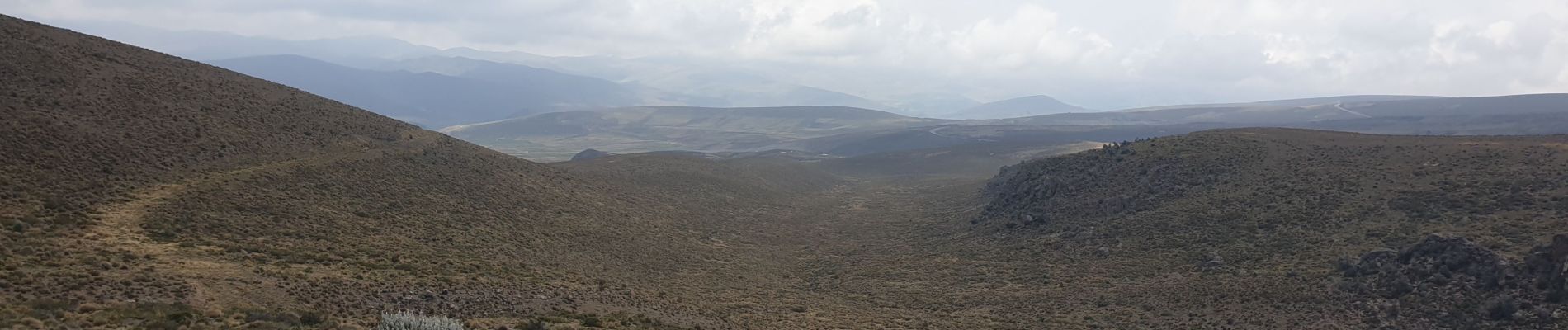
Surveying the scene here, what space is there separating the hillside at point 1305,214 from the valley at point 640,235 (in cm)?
18

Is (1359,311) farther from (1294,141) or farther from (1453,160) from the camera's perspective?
(1294,141)

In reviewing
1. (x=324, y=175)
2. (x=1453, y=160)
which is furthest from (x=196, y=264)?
(x=1453, y=160)

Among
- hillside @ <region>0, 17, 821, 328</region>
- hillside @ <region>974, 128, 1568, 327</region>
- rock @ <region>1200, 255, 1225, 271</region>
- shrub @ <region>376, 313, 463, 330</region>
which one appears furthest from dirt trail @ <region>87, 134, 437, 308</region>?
rock @ <region>1200, 255, 1225, 271</region>

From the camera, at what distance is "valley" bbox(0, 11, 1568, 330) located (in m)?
23.7

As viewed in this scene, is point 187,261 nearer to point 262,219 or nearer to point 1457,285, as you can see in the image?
point 262,219

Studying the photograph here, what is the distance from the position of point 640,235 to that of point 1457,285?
35.9 metres

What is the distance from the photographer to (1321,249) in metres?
33.9

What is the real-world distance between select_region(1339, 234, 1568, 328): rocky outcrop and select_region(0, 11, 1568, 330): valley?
0.35 feet

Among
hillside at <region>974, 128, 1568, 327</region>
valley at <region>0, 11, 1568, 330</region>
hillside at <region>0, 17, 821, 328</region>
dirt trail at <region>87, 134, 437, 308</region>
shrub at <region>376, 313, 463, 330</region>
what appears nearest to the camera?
shrub at <region>376, 313, 463, 330</region>

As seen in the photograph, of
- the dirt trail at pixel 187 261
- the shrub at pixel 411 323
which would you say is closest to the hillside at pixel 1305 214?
the shrub at pixel 411 323

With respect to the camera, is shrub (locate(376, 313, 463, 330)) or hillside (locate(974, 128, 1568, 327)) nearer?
shrub (locate(376, 313, 463, 330))

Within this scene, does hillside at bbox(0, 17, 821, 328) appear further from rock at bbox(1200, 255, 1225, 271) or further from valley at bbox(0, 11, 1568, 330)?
rock at bbox(1200, 255, 1225, 271)

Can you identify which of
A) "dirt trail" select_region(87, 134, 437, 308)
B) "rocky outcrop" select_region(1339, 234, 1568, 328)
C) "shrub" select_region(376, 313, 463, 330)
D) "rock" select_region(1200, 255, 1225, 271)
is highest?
"dirt trail" select_region(87, 134, 437, 308)

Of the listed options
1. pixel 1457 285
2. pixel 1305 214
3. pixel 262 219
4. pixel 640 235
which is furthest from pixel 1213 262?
pixel 262 219
